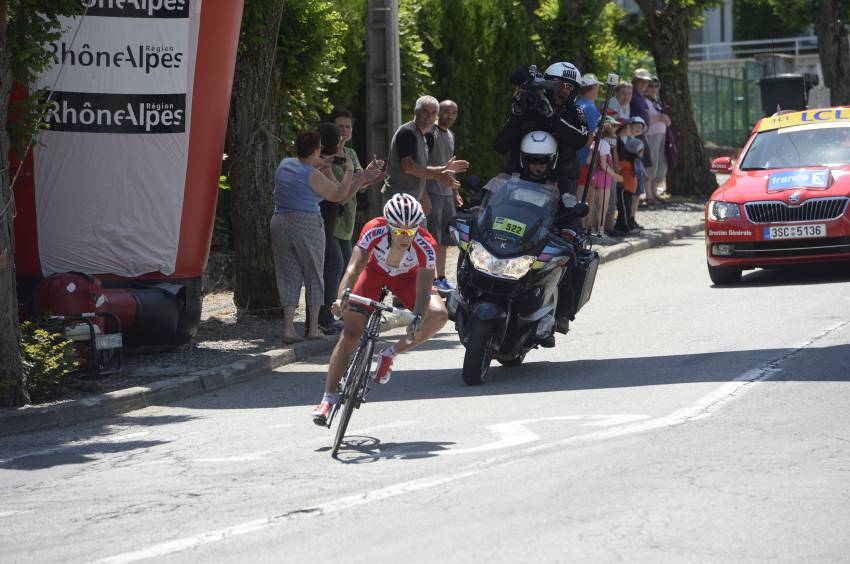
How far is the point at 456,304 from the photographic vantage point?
1138 centimetres

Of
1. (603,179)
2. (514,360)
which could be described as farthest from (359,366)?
(603,179)

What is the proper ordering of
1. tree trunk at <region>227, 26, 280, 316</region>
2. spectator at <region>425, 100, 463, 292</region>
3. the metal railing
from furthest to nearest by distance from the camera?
the metal railing < spectator at <region>425, 100, 463, 292</region> < tree trunk at <region>227, 26, 280, 316</region>

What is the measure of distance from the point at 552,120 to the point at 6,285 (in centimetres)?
445

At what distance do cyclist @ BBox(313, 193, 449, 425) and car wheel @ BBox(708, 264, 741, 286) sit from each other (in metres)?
6.93

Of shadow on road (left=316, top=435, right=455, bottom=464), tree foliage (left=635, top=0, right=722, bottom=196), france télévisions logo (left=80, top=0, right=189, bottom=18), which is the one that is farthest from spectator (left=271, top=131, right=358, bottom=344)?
tree foliage (left=635, top=0, right=722, bottom=196)

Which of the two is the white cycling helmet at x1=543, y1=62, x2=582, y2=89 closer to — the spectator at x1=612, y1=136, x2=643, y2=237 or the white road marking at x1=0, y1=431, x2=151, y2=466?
the white road marking at x1=0, y1=431, x2=151, y2=466

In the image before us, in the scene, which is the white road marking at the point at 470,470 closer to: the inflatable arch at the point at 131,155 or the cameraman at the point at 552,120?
the cameraman at the point at 552,120

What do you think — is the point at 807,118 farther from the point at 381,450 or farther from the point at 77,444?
the point at 77,444

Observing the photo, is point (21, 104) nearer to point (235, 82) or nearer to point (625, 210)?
point (235, 82)

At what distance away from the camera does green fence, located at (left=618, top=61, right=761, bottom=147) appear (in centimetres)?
4153

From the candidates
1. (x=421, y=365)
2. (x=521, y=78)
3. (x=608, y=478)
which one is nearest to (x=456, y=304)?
(x=421, y=365)

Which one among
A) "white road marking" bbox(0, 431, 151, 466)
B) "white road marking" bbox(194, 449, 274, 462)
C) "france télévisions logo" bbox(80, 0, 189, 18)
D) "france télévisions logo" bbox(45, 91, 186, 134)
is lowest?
"white road marking" bbox(0, 431, 151, 466)

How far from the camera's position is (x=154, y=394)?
1134 centimetres

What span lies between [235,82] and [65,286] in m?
3.59
